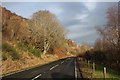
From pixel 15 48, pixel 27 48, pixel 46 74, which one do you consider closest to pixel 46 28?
pixel 27 48

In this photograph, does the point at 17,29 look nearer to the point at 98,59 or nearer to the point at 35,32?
the point at 35,32

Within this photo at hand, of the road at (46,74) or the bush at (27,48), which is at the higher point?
the bush at (27,48)

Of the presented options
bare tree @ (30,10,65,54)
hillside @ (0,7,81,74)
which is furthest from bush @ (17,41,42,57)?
bare tree @ (30,10,65,54)

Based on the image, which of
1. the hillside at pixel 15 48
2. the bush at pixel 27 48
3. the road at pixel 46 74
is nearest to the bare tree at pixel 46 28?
the hillside at pixel 15 48

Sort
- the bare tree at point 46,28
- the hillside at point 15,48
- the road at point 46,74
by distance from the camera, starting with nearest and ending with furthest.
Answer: the road at point 46,74 → the hillside at point 15,48 → the bare tree at point 46,28

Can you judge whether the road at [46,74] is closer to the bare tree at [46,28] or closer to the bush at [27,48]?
the bush at [27,48]

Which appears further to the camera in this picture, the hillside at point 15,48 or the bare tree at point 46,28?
the bare tree at point 46,28

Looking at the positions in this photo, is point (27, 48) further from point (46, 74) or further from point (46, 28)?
point (46, 74)

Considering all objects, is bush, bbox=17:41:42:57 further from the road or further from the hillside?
the road

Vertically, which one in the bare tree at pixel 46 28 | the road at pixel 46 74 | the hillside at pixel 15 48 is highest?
the bare tree at pixel 46 28

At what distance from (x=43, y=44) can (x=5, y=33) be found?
22789 mm

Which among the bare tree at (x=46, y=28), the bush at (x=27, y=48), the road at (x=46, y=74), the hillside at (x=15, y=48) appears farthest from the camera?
the bare tree at (x=46, y=28)

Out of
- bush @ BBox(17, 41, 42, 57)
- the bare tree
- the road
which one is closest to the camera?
the road

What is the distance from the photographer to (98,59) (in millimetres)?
55344
